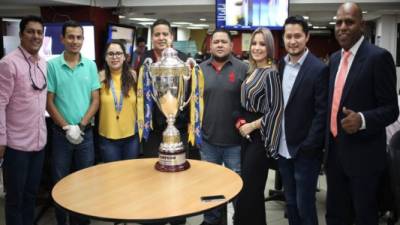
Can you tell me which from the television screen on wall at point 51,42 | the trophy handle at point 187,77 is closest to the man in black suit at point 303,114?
the trophy handle at point 187,77

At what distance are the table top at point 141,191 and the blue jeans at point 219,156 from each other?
0.56 m

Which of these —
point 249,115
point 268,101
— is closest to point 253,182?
point 249,115

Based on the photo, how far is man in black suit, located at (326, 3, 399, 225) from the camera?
2.12m

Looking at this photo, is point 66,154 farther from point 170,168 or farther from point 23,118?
point 170,168

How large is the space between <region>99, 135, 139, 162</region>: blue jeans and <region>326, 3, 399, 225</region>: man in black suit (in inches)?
52.7

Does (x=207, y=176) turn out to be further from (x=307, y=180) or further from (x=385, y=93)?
(x=385, y=93)

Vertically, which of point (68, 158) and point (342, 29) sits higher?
point (342, 29)

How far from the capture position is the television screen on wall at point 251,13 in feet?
17.9

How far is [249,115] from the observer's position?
271 cm

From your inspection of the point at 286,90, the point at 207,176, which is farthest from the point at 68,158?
the point at 286,90

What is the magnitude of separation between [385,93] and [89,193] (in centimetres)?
157

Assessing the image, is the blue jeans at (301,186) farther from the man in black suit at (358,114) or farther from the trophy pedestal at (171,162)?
the trophy pedestal at (171,162)

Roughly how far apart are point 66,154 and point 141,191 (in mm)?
1144

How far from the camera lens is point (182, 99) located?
2.40m
